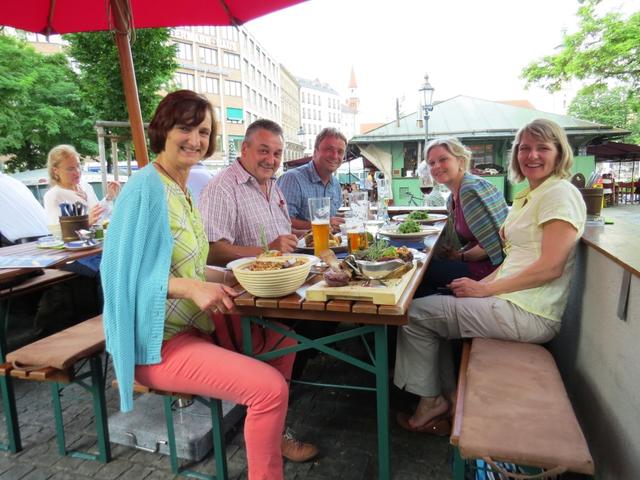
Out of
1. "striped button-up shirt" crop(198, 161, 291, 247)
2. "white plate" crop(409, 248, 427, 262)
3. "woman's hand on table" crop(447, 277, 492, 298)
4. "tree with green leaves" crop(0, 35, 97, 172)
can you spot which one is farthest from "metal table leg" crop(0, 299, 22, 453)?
"tree with green leaves" crop(0, 35, 97, 172)

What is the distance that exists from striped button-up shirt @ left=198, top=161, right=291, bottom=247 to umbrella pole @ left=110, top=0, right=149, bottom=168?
555mm

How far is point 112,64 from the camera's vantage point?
26.2 ft

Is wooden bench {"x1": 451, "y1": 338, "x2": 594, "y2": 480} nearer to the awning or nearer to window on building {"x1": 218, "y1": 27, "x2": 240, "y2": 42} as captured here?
the awning

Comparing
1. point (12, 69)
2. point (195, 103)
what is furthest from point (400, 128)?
point (195, 103)

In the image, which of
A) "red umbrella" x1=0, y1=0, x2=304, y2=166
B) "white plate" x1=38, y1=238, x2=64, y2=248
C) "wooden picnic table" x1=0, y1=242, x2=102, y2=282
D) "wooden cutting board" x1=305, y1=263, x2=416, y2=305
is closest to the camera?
"wooden cutting board" x1=305, y1=263, x2=416, y2=305

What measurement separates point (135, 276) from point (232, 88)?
51.1 meters

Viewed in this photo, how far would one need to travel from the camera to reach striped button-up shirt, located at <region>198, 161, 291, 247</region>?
2514 mm

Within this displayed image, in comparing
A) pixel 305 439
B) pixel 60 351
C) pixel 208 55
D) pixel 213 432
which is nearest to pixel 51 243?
pixel 60 351

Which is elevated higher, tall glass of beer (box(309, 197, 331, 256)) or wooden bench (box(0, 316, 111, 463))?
tall glass of beer (box(309, 197, 331, 256))

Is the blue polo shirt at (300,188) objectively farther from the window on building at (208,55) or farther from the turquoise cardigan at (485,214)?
the window on building at (208,55)

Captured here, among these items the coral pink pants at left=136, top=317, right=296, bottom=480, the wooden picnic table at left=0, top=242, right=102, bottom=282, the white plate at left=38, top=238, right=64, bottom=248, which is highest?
the white plate at left=38, top=238, right=64, bottom=248

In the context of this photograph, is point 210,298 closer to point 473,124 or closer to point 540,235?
point 540,235

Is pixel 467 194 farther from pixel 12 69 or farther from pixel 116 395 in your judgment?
pixel 12 69

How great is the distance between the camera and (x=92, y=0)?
2.87m
